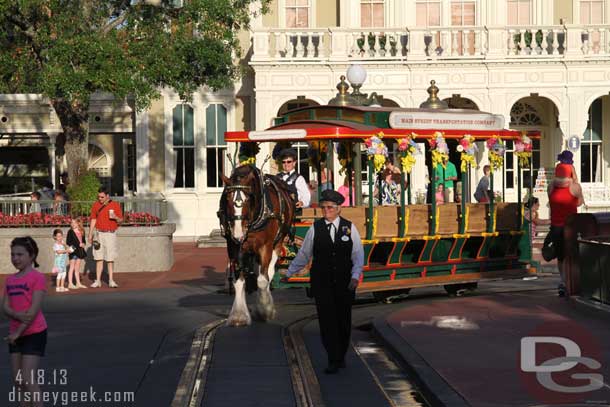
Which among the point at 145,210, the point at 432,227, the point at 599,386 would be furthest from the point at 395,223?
the point at 145,210

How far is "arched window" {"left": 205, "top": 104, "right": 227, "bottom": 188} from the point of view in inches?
1464

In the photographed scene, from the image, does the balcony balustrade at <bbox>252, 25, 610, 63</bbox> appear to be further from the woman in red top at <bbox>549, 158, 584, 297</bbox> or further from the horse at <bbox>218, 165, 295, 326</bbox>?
the horse at <bbox>218, 165, 295, 326</bbox>

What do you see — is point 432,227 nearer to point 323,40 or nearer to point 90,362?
point 90,362

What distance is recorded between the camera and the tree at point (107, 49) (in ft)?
88.1

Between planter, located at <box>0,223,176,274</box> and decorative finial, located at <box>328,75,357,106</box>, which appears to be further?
planter, located at <box>0,223,176,274</box>

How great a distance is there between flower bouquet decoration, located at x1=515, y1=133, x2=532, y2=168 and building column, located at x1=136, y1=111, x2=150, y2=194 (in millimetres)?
18697

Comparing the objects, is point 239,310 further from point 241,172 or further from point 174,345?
point 241,172

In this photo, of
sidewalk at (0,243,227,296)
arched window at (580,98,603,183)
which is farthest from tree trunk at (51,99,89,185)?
arched window at (580,98,603,183)

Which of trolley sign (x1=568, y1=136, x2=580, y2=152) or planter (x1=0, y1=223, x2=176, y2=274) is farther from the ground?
trolley sign (x1=568, y1=136, x2=580, y2=152)

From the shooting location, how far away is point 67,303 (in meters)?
19.9

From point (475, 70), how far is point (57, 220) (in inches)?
558

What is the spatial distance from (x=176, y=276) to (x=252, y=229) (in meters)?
9.87

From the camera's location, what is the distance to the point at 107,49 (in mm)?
26828

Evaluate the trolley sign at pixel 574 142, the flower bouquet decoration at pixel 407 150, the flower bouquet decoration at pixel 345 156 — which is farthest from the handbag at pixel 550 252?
the trolley sign at pixel 574 142
